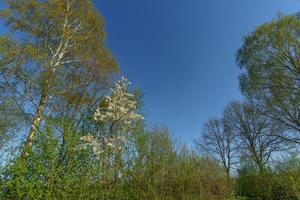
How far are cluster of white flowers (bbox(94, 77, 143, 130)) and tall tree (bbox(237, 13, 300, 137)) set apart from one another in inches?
309

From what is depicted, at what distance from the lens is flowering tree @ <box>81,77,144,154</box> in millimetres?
7348

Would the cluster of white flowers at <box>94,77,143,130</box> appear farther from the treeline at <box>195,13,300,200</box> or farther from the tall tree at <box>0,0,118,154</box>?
the treeline at <box>195,13,300,200</box>

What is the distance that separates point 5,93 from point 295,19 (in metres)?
14.2

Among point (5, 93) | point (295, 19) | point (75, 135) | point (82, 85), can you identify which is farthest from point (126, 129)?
point (295, 19)

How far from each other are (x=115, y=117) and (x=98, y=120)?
23.3 inches

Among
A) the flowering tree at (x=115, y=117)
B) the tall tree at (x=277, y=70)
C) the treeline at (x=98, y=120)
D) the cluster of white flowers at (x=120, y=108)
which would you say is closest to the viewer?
the treeline at (x=98, y=120)

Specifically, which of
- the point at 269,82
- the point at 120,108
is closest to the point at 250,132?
the point at 269,82

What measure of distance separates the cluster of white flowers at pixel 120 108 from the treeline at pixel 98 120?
39 millimetres

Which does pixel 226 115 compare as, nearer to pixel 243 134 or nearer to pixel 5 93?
pixel 243 134

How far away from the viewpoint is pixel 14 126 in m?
7.41

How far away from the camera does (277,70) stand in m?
13.3

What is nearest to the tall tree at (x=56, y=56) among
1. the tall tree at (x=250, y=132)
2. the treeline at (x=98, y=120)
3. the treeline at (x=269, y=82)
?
the treeline at (x=98, y=120)

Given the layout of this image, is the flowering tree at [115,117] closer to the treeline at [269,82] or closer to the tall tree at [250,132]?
the treeline at [269,82]

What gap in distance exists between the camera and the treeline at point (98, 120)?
5.51 metres
